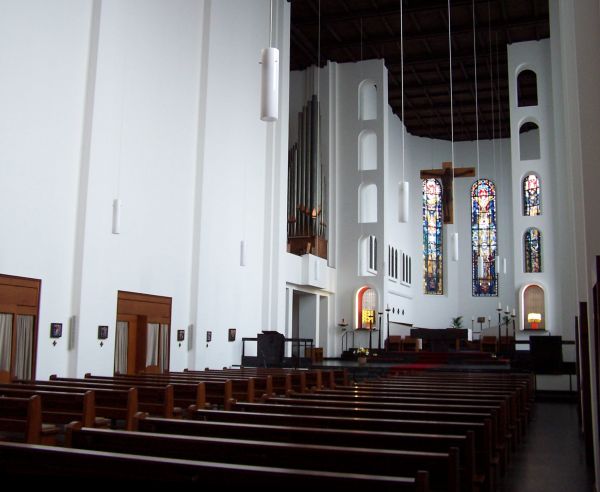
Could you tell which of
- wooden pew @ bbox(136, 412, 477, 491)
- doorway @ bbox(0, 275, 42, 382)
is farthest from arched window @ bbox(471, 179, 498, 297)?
wooden pew @ bbox(136, 412, 477, 491)

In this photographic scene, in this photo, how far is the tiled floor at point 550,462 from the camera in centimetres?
480

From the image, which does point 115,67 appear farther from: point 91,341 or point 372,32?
point 372,32

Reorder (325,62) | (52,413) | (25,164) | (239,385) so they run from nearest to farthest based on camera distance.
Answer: (52,413)
(239,385)
(25,164)
(325,62)

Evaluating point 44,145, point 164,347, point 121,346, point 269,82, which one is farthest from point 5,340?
point 269,82

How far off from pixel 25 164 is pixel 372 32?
1300 centimetres

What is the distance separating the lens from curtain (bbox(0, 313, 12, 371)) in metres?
7.98

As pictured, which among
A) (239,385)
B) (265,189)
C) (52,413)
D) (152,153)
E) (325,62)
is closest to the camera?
(52,413)

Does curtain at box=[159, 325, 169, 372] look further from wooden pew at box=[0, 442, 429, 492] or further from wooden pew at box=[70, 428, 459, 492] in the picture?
wooden pew at box=[0, 442, 429, 492]

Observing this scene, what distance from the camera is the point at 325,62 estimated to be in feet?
68.2

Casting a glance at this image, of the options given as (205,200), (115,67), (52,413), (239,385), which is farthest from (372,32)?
(52,413)

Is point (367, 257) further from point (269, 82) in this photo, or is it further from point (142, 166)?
point (269, 82)

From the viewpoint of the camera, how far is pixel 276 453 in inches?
103

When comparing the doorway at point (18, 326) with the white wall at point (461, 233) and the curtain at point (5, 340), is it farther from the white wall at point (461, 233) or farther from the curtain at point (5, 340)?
the white wall at point (461, 233)

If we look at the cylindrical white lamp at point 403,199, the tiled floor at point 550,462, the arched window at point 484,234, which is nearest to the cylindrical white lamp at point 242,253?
the cylindrical white lamp at point 403,199
